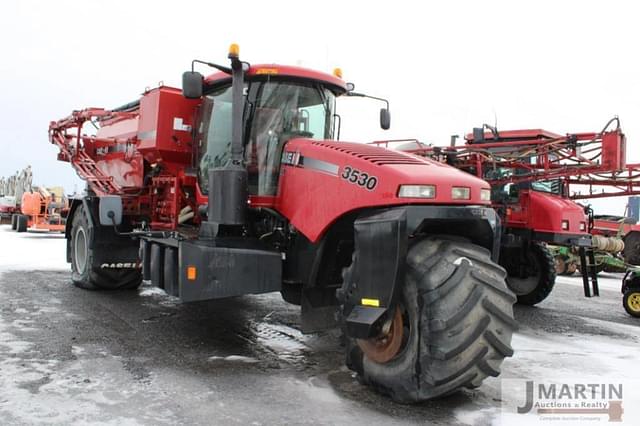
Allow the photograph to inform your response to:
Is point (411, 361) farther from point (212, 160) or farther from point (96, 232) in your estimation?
point (96, 232)

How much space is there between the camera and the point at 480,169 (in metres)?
9.29

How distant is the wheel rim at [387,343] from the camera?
4180 mm

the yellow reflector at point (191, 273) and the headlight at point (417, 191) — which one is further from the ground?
the headlight at point (417, 191)

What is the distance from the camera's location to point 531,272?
382 inches

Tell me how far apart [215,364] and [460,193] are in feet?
8.52

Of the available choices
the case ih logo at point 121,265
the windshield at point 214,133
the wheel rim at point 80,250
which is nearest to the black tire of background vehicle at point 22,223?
the wheel rim at point 80,250

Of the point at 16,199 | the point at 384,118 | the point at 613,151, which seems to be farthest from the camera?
the point at 16,199

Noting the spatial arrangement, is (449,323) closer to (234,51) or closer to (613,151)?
(234,51)

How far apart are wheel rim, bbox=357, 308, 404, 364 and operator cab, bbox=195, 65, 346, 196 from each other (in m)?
1.77

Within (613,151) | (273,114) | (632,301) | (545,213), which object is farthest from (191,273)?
(632,301)

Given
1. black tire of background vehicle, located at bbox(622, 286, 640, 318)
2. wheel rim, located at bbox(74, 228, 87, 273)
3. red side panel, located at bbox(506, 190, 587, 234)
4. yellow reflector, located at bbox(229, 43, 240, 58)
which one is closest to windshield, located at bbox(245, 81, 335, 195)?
yellow reflector, located at bbox(229, 43, 240, 58)

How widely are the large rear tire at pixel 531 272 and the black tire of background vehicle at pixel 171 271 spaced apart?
19.9 ft

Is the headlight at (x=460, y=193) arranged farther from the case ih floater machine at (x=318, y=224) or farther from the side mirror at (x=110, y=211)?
the side mirror at (x=110, y=211)

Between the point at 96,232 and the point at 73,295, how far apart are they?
1015mm
